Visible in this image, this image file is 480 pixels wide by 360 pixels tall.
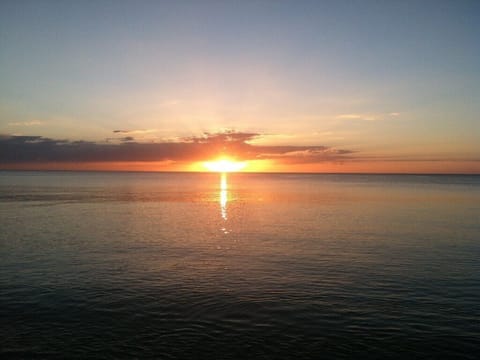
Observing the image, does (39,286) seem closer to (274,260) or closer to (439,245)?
(274,260)

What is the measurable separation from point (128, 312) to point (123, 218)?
35.8 metres

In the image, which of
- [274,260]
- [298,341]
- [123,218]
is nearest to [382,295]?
[298,341]

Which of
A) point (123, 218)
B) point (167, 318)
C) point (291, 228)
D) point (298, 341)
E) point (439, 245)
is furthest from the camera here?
point (123, 218)

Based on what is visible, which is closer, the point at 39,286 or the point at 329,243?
the point at 39,286

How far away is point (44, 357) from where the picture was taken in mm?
13000

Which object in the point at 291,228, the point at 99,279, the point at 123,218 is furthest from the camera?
the point at 123,218

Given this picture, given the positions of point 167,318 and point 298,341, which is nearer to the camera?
point 298,341

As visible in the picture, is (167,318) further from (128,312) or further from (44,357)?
(44,357)

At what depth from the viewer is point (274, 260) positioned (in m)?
27.5

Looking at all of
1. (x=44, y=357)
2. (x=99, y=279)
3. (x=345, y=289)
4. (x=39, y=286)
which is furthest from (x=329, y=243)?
(x=44, y=357)

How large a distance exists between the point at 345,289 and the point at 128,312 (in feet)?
35.7

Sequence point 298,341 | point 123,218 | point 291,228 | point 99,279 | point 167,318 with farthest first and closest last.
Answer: point 123,218 < point 291,228 < point 99,279 < point 167,318 < point 298,341

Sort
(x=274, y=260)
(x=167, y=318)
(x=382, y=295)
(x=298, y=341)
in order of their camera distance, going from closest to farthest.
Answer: (x=298, y=341) < (x=167, y=318) < (x=382, y=295) < (x=274, y=260)

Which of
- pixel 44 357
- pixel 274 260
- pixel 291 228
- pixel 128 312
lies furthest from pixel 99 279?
pixel 291 228
